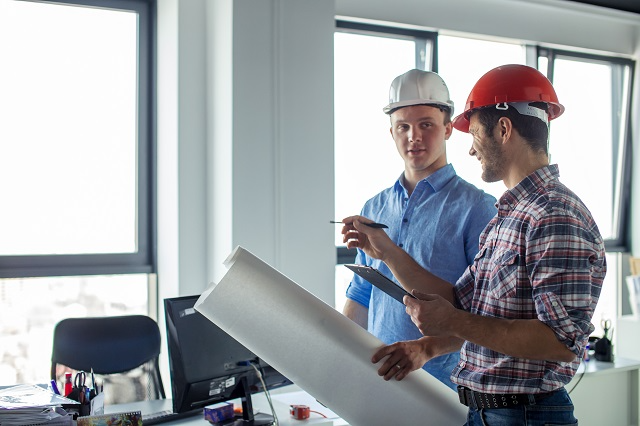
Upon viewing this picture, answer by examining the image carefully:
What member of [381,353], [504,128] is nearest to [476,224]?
[504,128]

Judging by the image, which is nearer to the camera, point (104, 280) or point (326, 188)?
point (326, 188)

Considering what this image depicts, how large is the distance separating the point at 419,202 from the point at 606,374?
8.01ft

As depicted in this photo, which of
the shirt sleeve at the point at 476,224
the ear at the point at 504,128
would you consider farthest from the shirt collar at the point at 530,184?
the shirt sleeve at the point at 476,224

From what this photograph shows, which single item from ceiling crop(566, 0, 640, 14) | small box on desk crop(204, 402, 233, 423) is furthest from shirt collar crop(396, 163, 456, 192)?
ceiling crop(566, 0, 640, 14)

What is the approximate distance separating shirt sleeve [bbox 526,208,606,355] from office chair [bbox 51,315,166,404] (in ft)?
6.42

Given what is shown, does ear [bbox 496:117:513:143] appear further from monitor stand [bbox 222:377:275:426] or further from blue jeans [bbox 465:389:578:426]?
monitor stand [bbox 222:377:275:426]

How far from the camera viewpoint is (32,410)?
1.70 m

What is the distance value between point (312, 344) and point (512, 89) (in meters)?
0.79

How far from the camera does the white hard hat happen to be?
240cm

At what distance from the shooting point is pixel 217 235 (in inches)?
139

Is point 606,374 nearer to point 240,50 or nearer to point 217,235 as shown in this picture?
point 217,235

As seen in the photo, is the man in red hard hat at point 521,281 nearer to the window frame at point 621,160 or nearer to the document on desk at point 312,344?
the document on desk at point 312,344

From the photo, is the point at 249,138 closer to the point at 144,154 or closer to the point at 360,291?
the point at 144,154

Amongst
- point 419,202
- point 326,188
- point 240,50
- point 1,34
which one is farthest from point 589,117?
point 1,34
